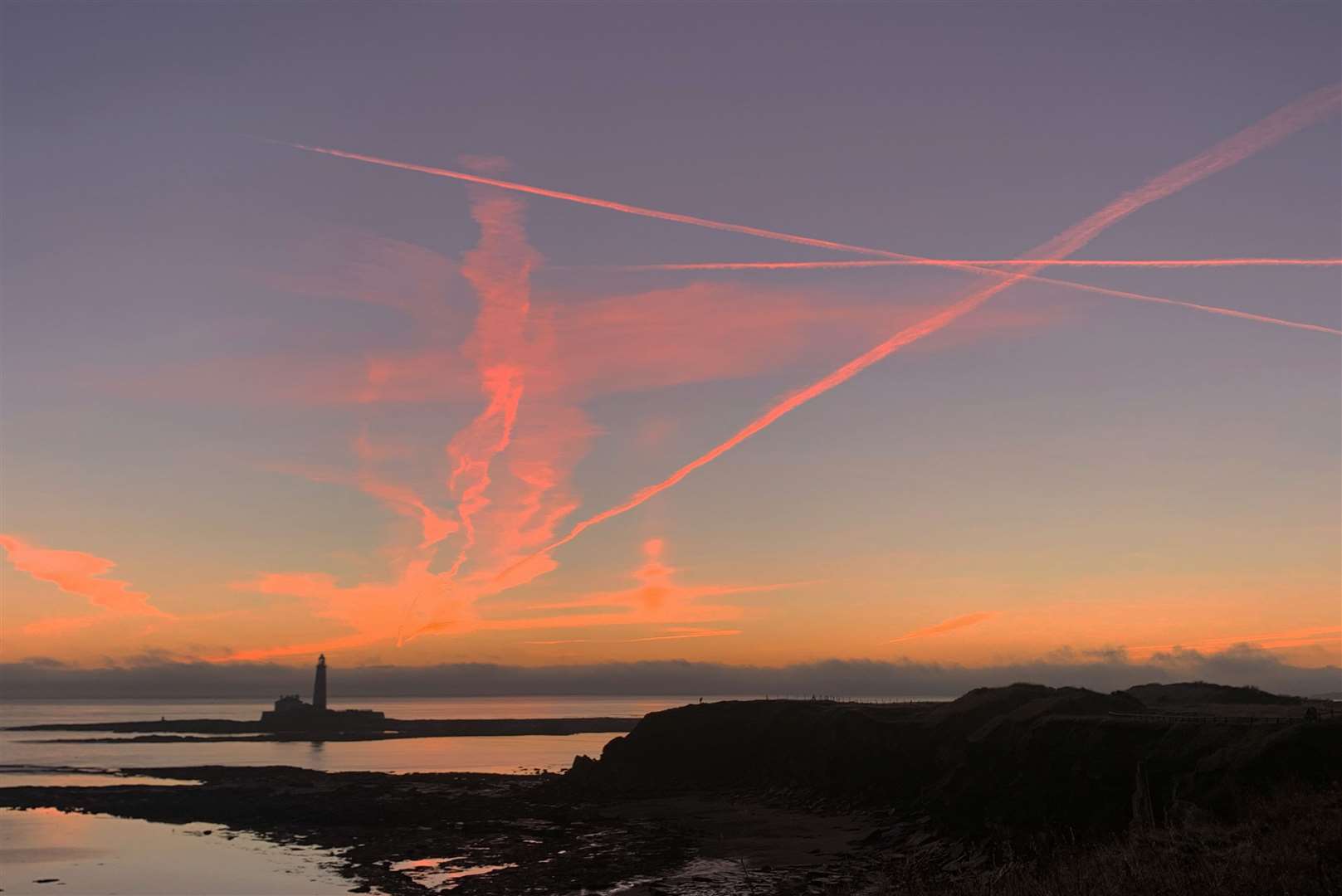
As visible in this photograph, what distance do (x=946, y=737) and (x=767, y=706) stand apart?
21.7m

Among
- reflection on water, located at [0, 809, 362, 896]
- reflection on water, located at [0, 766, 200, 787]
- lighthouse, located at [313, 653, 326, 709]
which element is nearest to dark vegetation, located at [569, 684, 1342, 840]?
reflection on water, located at [0, 809, 362, 896]

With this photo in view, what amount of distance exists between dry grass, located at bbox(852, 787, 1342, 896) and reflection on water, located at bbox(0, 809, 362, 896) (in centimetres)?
2684

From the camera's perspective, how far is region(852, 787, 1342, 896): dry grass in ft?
50.2

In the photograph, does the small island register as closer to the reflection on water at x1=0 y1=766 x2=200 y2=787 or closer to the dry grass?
the reflection on water at x1=0 y1=766 x2=200 y2=787

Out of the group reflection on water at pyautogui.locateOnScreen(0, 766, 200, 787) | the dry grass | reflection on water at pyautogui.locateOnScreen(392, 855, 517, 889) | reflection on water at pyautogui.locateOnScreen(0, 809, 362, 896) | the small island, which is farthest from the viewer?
the small island

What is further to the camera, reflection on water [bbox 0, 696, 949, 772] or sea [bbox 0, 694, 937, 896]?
reflection on water [bbox 0, 696, 949, 772]

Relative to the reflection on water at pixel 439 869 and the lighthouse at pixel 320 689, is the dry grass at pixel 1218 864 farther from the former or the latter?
the lighthouse at pixel 320 689

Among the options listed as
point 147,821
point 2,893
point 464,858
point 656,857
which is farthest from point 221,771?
point 656,857

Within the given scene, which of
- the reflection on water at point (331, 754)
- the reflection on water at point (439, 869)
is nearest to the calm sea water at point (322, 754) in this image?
the reflection on water at point (331, 754)

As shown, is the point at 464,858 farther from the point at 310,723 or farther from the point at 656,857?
the point at 310,723

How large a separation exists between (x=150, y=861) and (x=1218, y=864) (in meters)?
44.5

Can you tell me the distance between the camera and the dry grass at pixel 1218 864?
50.2 ft

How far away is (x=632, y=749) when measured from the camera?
70750mm

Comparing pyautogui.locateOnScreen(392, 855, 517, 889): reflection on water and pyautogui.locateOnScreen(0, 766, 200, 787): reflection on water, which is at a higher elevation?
pyautogui.locateOnScreen(0, 766, 200, 787): reflection on water
